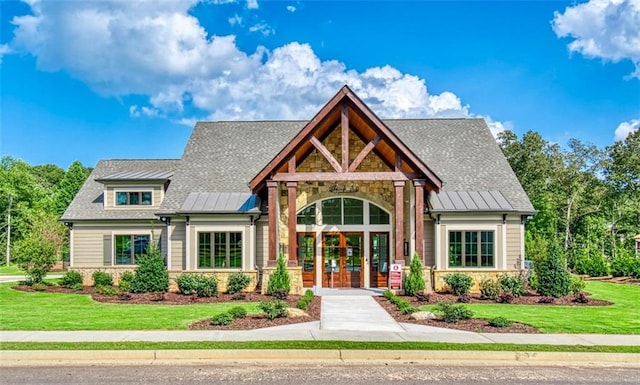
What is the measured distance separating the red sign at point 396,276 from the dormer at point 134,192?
468 inches

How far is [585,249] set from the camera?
110 feet

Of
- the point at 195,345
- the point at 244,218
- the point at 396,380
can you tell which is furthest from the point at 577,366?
the point at 244,218

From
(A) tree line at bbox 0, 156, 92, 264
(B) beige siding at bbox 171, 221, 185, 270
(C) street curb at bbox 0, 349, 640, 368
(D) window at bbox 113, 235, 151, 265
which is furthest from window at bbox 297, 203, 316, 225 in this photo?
(A) tree line at bbox 0, 156, 92, 264

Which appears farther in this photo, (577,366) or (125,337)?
(125,337)

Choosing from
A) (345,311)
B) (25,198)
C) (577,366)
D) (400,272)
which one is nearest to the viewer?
(577,366)

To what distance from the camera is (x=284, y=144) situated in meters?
25.5

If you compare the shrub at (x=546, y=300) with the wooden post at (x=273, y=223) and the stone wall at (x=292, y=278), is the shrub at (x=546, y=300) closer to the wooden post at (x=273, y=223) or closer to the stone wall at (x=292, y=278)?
the stone wall at (x=292, y=278)

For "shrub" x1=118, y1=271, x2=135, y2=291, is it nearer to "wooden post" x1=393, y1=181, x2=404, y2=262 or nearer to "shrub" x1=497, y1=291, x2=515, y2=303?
"wooden post" x1=393, y1=181, x2=404, y2=262

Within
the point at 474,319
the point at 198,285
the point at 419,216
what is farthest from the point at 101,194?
the point at 474,319

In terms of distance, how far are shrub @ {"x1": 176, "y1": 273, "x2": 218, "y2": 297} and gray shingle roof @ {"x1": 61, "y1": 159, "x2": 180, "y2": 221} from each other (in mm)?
5794

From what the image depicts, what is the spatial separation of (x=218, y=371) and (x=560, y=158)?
132ft

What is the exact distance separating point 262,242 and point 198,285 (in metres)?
3.65

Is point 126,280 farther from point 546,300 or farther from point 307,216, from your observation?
point 546,300

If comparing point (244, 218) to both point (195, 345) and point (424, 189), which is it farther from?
point (195, 345)
